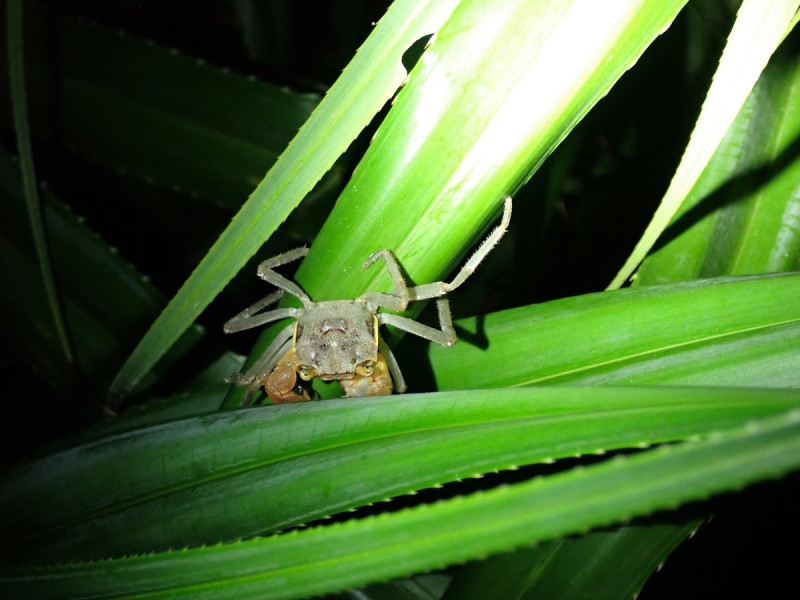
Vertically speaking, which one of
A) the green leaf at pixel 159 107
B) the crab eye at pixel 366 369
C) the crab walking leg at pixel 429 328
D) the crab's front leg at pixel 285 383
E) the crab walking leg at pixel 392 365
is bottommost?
the crab's front leg at pixel 285 383

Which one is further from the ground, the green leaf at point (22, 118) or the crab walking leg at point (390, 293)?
the green leaf at point (22, 118)

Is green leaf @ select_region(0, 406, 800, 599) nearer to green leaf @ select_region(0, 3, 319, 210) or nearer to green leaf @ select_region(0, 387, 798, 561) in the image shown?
green leaf @ select_region(0, 387, 798, 561)

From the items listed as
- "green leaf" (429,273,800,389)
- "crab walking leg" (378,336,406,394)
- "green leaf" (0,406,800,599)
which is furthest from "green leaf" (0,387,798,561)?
"crab walking leg" (378,336,406,394)

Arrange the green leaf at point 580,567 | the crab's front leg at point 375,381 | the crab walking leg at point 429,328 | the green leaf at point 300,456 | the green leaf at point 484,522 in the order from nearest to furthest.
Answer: the green leaf at point 484,522 → the green leaf at point 300,456 → the green leaf at point 580,567 → the crab walking leg at point 429,328 → the crab's front leg at point 375,381

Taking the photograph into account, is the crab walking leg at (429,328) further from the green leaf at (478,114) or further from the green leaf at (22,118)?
the green leaf at (22,118)

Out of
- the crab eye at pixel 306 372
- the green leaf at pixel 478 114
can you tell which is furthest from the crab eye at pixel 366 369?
the green leaf at pixel 478 114

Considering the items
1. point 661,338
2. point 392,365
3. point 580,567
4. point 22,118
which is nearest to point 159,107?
point 22,118

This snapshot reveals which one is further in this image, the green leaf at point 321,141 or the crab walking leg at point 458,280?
the crab walking leg at point 458,280

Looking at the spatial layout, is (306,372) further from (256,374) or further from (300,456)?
(300,456)
